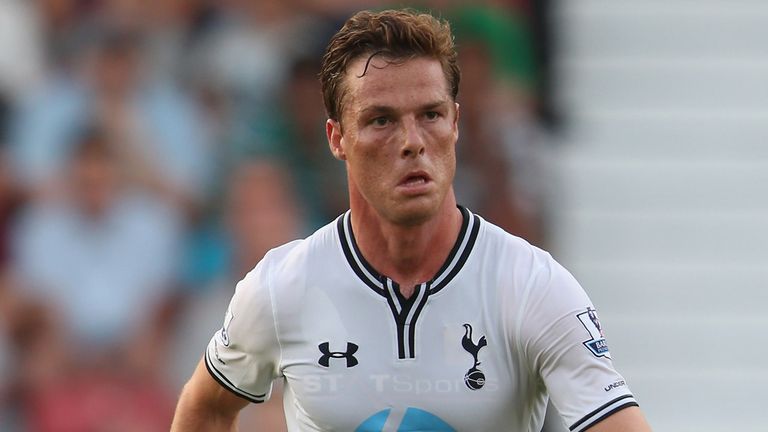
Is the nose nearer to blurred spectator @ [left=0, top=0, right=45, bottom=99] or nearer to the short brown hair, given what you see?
the short brown hair

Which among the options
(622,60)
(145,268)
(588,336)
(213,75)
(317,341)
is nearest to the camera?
(588,336)

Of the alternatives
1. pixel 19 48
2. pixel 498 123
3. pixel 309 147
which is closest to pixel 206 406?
pixel 309 147

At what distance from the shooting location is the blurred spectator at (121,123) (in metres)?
7.99

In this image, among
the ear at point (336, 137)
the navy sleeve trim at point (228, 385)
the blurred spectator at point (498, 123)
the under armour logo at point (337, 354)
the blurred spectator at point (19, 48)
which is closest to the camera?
the under armour logo at point (337, 354)

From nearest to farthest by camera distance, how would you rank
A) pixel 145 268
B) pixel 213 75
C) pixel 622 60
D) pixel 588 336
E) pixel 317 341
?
pixel 588 336
pixel 317 341
pixel 145 268
pixel 213 75
pixel 622 60

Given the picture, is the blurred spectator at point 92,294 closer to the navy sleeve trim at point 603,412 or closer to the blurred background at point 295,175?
the blurred background at point 295,175

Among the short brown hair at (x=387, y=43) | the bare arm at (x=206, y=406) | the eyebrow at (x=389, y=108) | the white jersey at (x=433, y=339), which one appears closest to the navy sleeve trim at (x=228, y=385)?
the bare arm at (x=206, y=406)

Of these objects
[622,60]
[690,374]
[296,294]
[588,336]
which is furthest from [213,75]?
[588,336]

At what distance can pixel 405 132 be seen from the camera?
4.02 meters

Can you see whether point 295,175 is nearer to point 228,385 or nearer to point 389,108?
point 228,385

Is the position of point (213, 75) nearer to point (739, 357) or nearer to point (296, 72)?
point (296, 72)

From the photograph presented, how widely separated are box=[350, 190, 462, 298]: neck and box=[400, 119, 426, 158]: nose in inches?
9.4

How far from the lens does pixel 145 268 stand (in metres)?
7.83

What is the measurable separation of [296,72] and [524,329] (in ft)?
14.4
